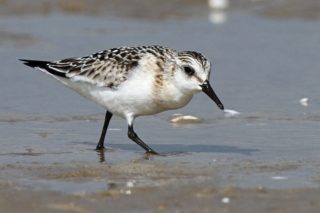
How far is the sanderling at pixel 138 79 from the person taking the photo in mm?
9570

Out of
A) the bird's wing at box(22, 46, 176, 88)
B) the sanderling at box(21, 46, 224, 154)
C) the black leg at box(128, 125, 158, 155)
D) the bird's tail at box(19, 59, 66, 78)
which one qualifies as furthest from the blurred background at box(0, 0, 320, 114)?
the black leg at box(128, 125, 158, 155)

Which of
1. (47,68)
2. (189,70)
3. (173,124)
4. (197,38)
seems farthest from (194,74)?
(197,38)

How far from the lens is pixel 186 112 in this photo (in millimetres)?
11914

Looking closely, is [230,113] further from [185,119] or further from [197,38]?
[197,38]

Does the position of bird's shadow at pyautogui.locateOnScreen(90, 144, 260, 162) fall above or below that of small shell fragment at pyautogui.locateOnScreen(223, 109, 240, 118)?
above

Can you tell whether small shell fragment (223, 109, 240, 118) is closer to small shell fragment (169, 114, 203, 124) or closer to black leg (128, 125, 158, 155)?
small shell fragment (169, 114, 203, 124)

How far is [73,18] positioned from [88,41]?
2543 mm

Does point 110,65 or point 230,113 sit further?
point 230,113

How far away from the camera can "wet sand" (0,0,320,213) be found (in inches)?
313

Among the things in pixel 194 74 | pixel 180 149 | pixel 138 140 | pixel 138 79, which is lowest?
pixel 180 149

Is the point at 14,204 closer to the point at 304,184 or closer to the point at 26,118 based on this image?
the point at 304,184

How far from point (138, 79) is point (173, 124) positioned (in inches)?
68.1

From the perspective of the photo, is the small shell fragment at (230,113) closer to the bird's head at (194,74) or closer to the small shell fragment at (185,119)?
the small shell fragment at (185,119)

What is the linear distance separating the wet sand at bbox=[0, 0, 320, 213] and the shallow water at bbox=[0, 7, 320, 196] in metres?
0.02
